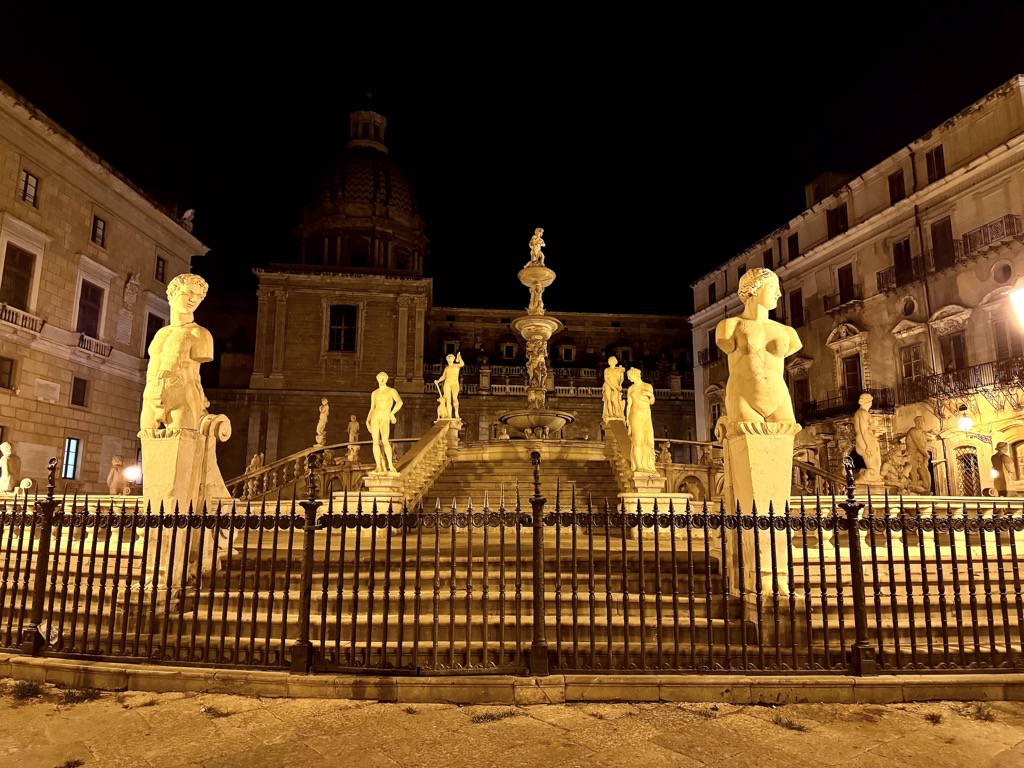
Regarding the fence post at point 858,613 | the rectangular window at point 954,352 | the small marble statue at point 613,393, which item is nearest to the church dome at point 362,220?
the small marble statue at point 613,393

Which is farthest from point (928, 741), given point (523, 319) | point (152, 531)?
point (523, 319)

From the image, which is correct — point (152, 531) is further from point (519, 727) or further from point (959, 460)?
point (959, 460)

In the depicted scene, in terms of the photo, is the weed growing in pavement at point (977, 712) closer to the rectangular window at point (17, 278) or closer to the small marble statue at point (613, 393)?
the small marble statue at point (613, 393)

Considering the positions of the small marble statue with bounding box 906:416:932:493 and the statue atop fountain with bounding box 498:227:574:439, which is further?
the statue atop fountain with bounding box 498:227:574:439

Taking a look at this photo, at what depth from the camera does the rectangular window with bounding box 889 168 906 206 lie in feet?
88.5

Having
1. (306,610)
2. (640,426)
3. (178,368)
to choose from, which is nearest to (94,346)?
(178,368)

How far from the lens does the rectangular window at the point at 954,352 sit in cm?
2380

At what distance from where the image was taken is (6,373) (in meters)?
21.8

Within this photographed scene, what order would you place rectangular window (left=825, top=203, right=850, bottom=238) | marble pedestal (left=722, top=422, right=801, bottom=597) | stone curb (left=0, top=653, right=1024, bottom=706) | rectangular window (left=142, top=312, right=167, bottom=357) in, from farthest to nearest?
rectangular window (left=825, top=203, right=850, bottom=238) < rectangular window (left=142, top=312, right=167, bottom=357) < marble pedestal (left=722, top=422, right=801, bottom=597) < stone curb (left=0, top=653, right=1024, bottom=706)

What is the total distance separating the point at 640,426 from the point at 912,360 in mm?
19651

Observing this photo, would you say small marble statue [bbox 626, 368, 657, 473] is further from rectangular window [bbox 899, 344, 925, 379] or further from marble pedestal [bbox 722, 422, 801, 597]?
rectangular window [bbox 899, 344, 925, 379]

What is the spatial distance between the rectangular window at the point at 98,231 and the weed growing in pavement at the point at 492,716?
28.0 metres

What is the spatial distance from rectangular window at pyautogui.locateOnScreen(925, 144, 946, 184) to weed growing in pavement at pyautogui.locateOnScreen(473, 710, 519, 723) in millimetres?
27629

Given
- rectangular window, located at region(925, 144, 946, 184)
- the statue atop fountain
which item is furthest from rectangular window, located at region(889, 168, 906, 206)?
the statue atop fountain
